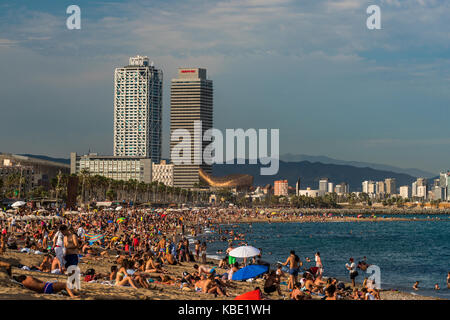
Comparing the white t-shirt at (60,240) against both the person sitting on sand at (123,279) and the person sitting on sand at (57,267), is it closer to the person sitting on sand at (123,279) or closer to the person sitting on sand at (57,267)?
the person sitting on sand at (57,267)

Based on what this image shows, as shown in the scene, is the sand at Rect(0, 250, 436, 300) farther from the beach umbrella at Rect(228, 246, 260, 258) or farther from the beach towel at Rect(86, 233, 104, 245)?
the beach towel at Rect(86, 233, 104, 245)

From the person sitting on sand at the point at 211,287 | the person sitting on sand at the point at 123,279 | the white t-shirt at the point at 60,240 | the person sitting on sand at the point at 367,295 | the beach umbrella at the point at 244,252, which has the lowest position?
the person sitting on sand at the point at 367,295

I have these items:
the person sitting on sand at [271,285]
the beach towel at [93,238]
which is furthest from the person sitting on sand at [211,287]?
the beach towel at [93,238]

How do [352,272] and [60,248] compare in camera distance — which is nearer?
[60,248]

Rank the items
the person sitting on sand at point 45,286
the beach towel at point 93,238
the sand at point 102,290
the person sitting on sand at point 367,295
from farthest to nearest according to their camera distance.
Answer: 1. the beach towel at point 93,238
2. the person sitting on sand at point 367,295
3. the person sitting on sand at point 45,286
4. the sand at point 102,290

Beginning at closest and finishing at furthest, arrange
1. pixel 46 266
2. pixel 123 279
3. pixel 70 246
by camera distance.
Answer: pixel 70 246, pixel 123 279, pixel 46 266

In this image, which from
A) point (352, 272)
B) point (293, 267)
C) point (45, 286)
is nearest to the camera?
point (45, 286)

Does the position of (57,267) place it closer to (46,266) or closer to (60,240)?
(46,266)

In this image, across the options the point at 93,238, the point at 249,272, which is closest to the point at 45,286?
the point at 249,272

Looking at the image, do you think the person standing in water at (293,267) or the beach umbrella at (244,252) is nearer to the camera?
the person standing in water at (293,267)
